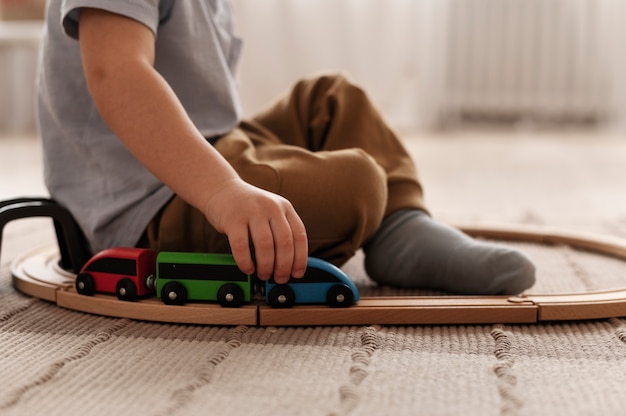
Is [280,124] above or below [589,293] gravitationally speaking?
above

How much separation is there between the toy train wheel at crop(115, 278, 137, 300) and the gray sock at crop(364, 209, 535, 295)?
238mm

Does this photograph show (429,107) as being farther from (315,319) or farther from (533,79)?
(315,319)

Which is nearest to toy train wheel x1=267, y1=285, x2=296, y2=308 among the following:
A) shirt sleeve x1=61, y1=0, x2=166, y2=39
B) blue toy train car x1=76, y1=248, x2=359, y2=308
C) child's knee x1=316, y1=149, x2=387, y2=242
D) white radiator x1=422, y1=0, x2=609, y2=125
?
blue toy train car x1=76, y1=248, x2=359, y2=308

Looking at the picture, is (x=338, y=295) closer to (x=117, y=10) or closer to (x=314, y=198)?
(x=314, y=198)

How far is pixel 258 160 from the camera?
738mm

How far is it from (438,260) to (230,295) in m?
0.21

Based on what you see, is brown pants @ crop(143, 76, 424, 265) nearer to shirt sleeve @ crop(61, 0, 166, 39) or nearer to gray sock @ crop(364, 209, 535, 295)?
gray sock @ crop(364, 209, 535, 295)

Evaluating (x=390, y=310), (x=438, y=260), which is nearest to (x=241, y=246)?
(x=390, y=310)

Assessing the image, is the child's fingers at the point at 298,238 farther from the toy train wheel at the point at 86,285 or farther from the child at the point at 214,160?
the toy train wheel at the point at 86,285

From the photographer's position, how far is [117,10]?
0.65m

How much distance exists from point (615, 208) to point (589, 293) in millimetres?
637

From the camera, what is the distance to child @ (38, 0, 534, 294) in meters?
0.61

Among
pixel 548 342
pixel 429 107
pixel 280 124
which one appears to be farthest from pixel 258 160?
pixel 429 107

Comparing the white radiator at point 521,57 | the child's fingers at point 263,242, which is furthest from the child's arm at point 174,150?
the white radiator at point 521,57
